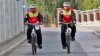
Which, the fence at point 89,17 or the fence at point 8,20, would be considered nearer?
the fence at point 8,20

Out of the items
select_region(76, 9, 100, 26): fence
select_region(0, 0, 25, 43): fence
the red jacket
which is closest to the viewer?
the red jacket

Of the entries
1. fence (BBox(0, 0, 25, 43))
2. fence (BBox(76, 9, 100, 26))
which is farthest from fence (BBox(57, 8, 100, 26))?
fence (BBox(0, 0, 25, 43))

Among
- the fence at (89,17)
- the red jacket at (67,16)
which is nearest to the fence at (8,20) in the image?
the red jacket at (67,16)

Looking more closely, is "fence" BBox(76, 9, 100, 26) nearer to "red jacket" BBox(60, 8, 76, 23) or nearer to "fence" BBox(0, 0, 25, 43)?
"fence" BBox(0, 0, 25, 43)

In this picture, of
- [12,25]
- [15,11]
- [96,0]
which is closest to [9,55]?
[12,25]

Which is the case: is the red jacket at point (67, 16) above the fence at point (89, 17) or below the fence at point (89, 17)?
above

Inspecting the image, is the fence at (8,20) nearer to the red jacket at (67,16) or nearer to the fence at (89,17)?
the red jacket at (67,16)

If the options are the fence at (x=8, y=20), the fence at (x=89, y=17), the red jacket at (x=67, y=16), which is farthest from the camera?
the fence at (x=89, y=17)

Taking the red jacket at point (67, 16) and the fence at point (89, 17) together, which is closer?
the red jacket at point (67, 16)

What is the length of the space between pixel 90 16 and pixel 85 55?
38345mm

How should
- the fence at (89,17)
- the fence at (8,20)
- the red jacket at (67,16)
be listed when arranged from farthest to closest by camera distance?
the fence at (89,17) → the fence at (8,20) → the red jacket at (67,16)

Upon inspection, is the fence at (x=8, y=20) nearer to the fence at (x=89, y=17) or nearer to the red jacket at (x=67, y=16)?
the red jacket at (x=67, y=16)

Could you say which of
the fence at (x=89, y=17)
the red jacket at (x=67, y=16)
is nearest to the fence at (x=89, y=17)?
the fence at (x=89, y=17)

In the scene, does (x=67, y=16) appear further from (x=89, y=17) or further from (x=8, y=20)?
(x=89, y=17)
